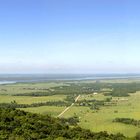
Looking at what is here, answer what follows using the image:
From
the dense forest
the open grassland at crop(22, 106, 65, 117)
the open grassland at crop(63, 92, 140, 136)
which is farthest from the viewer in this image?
the open grassland at crop(22, 106, 65, 117)

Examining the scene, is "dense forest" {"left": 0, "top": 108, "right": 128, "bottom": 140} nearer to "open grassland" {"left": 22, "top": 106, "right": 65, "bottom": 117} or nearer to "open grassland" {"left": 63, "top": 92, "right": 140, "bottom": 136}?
"open grassland" {"left": 63, "top": 92, "right": 140, "bottom": 136}

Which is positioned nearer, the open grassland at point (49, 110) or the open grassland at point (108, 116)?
the open grassland at point (108, 116)

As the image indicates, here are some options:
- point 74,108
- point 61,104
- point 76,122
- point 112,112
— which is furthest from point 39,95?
point 76,122

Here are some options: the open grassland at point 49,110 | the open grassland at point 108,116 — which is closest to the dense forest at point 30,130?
the open grassland at point 108,116

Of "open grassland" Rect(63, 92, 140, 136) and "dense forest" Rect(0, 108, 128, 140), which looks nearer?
"dense forest" Rect(0, 108, 128, 140)

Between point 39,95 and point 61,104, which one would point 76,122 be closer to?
point 61,104

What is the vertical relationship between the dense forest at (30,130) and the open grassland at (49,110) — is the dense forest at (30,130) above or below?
above

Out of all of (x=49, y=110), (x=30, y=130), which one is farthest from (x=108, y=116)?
(x=30, y=130)

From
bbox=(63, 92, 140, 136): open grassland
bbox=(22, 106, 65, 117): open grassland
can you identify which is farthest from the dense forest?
bbox=(22, 106, 65, 117): open grassland

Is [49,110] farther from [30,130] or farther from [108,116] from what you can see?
[30,130]

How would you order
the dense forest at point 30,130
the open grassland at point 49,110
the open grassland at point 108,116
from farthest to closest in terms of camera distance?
the open grassland at point 49,110 < the open grassland at point 108,116 < the dense forest at point 30,130

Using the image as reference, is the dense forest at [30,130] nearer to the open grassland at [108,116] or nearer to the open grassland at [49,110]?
the open grassland at [108,116]
